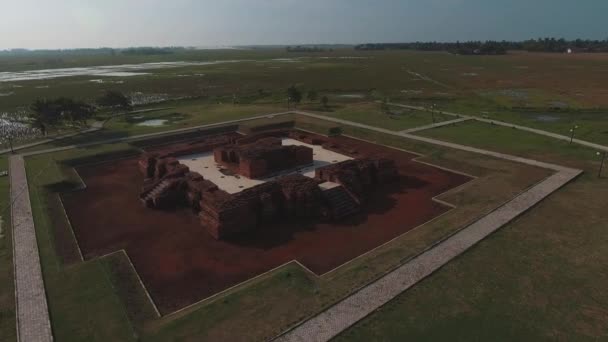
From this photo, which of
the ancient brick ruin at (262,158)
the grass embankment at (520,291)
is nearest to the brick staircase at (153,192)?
the ancient brick ruin at (262,158)

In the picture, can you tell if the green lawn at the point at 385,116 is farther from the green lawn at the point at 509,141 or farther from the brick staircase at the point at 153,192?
the brick staircase at the point at 153,192

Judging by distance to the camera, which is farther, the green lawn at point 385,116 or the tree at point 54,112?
the green lawn at point 385,116

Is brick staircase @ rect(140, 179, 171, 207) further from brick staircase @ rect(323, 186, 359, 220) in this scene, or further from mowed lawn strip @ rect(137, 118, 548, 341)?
mowed lawn strip @ rect(137, 118, 548, 341)

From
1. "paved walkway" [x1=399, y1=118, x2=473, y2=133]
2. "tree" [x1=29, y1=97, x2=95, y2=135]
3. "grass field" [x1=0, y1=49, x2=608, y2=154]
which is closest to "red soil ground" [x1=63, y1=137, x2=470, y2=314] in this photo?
"paved walkway" [x1=399, y1=118, x2=473, y2=133]

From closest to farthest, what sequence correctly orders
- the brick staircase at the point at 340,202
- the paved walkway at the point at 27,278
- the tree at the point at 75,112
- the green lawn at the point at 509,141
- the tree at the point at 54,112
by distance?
the paved walkway at the point at 27,278
the brick staircase at the point at 340,202
the green lawn at the point at 509,141
the tree at the point at 54,112
the tree at the point at 75,112

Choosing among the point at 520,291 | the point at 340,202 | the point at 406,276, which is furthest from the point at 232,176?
the point at 520,291

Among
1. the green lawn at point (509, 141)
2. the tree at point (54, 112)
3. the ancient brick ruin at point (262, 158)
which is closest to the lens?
the ancient brick ruin at point (262, 158)
